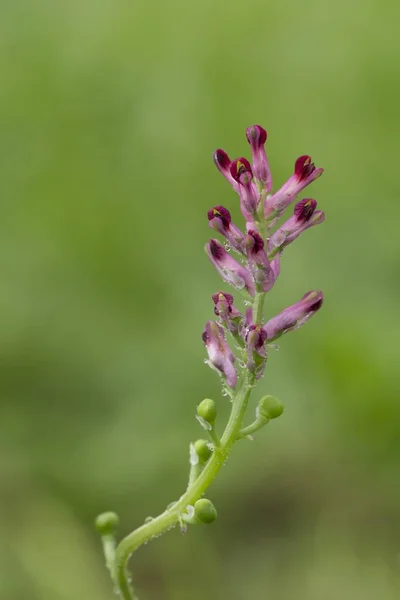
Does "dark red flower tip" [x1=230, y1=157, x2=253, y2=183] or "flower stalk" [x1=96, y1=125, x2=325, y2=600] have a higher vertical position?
"dark red flower tip" [x1=230, y1=157, x2=253, y2=183]

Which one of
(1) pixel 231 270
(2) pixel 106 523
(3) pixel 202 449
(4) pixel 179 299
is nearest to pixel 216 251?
(1) pixel 231 270

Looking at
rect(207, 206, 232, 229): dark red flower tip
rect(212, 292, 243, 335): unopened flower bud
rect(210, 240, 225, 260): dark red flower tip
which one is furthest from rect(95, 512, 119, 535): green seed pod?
rect(207, 206, 232, 229): dark red flower tip

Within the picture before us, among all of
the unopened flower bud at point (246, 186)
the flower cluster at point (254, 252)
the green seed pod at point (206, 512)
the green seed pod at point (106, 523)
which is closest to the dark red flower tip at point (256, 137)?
the flower cluster at point (254, 252)

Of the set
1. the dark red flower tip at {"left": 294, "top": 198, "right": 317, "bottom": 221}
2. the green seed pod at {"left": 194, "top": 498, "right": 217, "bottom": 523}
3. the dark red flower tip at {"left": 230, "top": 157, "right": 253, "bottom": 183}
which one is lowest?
the green seed pod at {"left": 194, "top": 498, "right": 217, "bottom": 523}

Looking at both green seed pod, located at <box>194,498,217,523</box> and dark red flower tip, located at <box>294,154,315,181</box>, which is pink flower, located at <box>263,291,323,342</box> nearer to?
dark red flower tip, located at <box>294,154,315,181</box>

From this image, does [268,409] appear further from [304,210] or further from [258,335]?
[304,210]

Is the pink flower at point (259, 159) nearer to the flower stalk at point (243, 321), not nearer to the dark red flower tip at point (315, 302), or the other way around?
the flower stalk at point (243, 321)

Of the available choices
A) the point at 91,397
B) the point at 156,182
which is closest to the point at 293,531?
the point at 91,397
